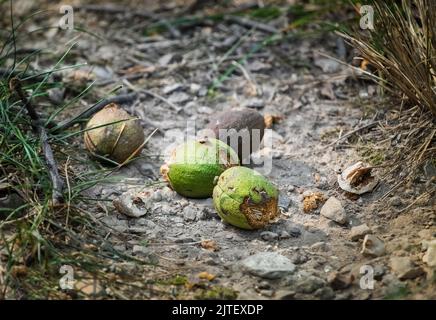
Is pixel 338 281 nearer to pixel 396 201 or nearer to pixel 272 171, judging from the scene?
pixel 396 201

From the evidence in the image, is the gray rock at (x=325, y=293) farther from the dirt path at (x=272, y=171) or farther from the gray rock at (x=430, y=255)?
the gray rock at (x=430, y=255)

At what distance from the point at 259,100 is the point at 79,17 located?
1.63m

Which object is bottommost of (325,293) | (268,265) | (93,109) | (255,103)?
(325,293)

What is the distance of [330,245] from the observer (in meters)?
2.45

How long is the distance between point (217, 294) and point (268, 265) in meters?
0.23

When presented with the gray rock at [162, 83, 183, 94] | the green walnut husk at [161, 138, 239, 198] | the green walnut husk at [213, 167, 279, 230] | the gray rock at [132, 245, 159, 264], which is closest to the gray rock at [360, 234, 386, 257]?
the green walnut husk at [213, 167, 279, 230]

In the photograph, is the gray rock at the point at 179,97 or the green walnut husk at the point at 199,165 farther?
the gray rock at the point at 179,97

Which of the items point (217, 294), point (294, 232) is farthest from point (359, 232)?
point (217, 294)

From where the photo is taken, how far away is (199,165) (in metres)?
2.63

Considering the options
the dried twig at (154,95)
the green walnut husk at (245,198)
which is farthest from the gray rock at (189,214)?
the dried twig at (154,95)

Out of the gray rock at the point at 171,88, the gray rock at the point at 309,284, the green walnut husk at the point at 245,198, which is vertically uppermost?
the gray rock at the point at 171,88

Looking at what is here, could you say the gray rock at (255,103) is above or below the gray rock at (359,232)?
above

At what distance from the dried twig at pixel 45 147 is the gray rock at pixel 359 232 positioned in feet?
3.54

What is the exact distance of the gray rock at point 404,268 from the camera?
217cm
